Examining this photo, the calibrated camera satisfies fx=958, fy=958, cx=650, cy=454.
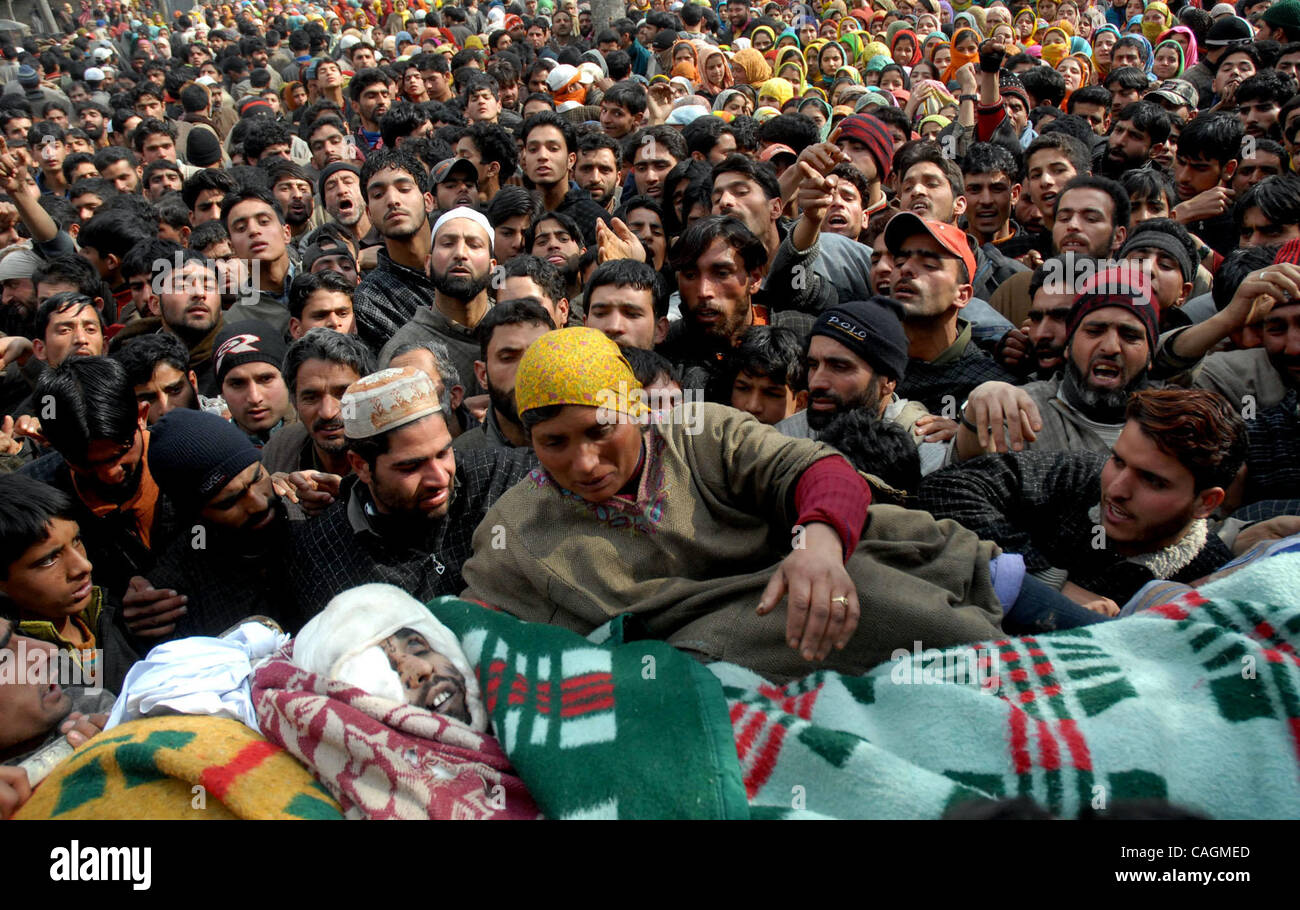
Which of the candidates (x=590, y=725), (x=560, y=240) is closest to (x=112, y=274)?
(x=560, y=240)

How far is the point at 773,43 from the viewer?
1163cm

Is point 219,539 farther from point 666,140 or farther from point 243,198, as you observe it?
point 666,140

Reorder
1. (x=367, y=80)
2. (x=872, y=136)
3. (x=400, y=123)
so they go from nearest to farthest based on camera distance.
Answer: (x=872, y=136), (x=400, y=123), (x=367, y=80)

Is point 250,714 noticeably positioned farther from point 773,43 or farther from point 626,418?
point 773,43

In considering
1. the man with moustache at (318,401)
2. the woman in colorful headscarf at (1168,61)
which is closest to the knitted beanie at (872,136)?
the man with moustache at (318,401)

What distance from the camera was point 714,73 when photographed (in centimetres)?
996

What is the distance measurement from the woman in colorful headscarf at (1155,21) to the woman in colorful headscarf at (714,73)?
494cm

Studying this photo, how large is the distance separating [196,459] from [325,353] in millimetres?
935

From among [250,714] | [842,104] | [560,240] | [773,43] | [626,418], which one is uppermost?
[773,43]

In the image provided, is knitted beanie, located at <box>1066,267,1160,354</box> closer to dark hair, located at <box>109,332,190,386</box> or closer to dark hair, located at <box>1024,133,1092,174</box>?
dark hair, located at <box>1024,133,1092,174</box>

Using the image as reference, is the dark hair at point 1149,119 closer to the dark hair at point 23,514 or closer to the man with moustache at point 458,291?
the man with moustache at point 458,291

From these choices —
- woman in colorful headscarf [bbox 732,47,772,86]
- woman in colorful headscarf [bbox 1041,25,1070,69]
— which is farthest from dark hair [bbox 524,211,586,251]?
woman in colorful headscarf [bbox 1041,25,1070,69]

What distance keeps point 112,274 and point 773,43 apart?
8.08m

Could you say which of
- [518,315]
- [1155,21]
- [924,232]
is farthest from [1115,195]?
[1155,21]
